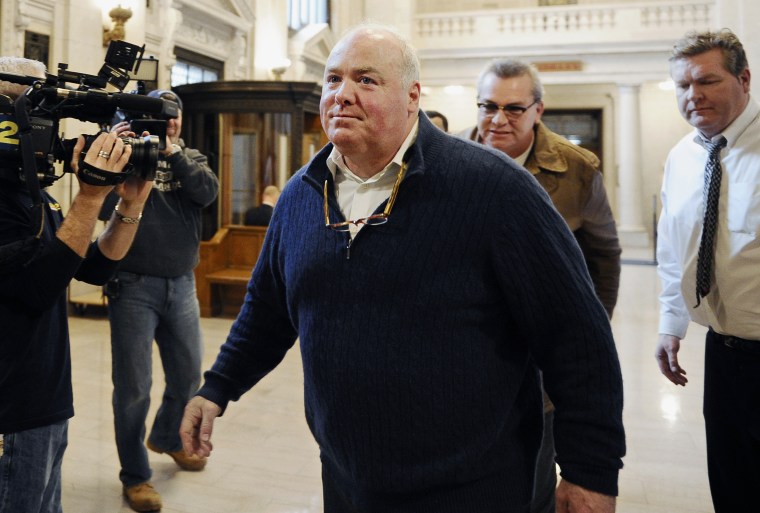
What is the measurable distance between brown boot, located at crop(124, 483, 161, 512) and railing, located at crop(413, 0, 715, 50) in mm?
15709

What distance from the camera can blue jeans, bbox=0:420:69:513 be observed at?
1921mm

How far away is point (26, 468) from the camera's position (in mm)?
1952

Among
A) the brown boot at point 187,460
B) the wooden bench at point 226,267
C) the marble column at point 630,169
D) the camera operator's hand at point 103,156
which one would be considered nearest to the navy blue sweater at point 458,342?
the camera operator's hand at point 103,156

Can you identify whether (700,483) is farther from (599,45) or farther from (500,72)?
(599,45)

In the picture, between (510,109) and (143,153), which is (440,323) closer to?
(143,153)

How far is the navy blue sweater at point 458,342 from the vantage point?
148cm

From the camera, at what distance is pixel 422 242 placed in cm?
151

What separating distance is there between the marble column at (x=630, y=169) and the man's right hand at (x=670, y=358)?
15.2 meters

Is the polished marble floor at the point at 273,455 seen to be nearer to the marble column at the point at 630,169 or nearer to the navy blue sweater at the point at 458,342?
the navy blue sweater at the point at 458,342

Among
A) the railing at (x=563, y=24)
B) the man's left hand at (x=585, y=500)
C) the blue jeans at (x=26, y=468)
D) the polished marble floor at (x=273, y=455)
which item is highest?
the railing at (x=563, y=24)

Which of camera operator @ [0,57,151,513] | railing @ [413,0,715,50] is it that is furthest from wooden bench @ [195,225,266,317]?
railing @ [413,0,715,50]

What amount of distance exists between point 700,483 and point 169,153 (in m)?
3.29

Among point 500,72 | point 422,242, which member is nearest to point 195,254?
point 500,72

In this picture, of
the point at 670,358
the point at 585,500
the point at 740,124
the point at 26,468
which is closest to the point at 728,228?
the point at 740,124
